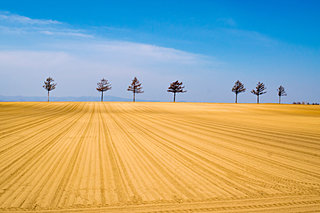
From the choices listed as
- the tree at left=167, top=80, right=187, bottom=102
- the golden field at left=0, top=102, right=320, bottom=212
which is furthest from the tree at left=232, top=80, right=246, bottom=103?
the golden field at left=0, top=102, right=320, bottom=212

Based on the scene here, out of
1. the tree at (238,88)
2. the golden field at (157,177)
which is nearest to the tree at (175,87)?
the tree at (238,88)

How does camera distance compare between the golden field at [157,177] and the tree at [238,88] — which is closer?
the golden field at [157,177]

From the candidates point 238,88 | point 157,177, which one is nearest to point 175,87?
point 238,88

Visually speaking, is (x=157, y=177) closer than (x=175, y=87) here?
Yes

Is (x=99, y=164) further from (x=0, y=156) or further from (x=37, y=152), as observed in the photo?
(x=0, y=156)

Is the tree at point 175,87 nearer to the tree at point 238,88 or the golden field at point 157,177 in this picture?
the tree at point 238,88

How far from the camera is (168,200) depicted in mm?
3281

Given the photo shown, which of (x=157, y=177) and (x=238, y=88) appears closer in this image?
(x=157, y=177)

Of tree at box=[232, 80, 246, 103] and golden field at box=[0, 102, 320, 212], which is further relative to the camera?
tree at box=[232, 80, 246, 103]

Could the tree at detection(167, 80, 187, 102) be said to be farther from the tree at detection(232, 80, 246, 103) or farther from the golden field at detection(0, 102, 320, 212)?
the golden field at detection(0, 102, 320, 212)

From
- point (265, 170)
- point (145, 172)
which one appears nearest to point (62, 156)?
point (145, 172)

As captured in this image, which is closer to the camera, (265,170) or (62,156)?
(265,170)

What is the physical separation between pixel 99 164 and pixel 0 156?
2.69 meters

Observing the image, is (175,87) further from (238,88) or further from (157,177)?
(157,177)
